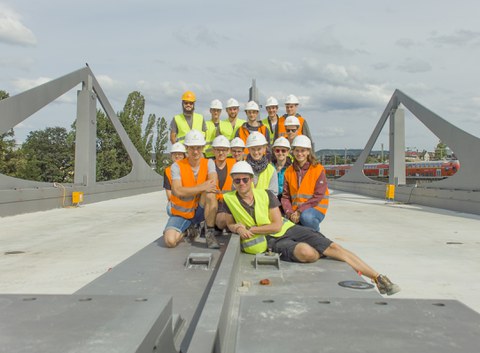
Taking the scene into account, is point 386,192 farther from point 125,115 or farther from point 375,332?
point 125,115

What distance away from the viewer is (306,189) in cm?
525

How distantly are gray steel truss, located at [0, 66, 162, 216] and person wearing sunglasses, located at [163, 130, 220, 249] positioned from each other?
8.03 m

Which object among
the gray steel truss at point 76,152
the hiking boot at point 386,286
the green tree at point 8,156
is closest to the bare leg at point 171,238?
the hiking boot at point 386,286

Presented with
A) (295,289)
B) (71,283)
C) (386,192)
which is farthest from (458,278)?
(386,192)

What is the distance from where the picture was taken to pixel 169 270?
3.75 meters

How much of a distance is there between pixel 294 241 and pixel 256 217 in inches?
17.9

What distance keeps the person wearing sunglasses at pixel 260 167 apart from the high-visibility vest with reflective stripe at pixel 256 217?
84cm

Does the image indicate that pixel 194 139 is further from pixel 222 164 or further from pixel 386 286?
pixel 386 286

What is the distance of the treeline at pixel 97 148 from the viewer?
4189 cm

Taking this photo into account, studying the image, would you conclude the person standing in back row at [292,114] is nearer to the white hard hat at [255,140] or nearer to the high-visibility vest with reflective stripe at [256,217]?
the white hard hat at [255,140]

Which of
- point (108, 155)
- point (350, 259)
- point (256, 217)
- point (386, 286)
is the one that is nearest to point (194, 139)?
point (256, 217)

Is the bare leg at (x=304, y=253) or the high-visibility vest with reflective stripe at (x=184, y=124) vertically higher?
the high-visibility vest with reflective stripe at (x=184, y=124)

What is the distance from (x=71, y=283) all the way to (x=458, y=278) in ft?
15.0

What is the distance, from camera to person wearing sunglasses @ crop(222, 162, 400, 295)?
4.30m
